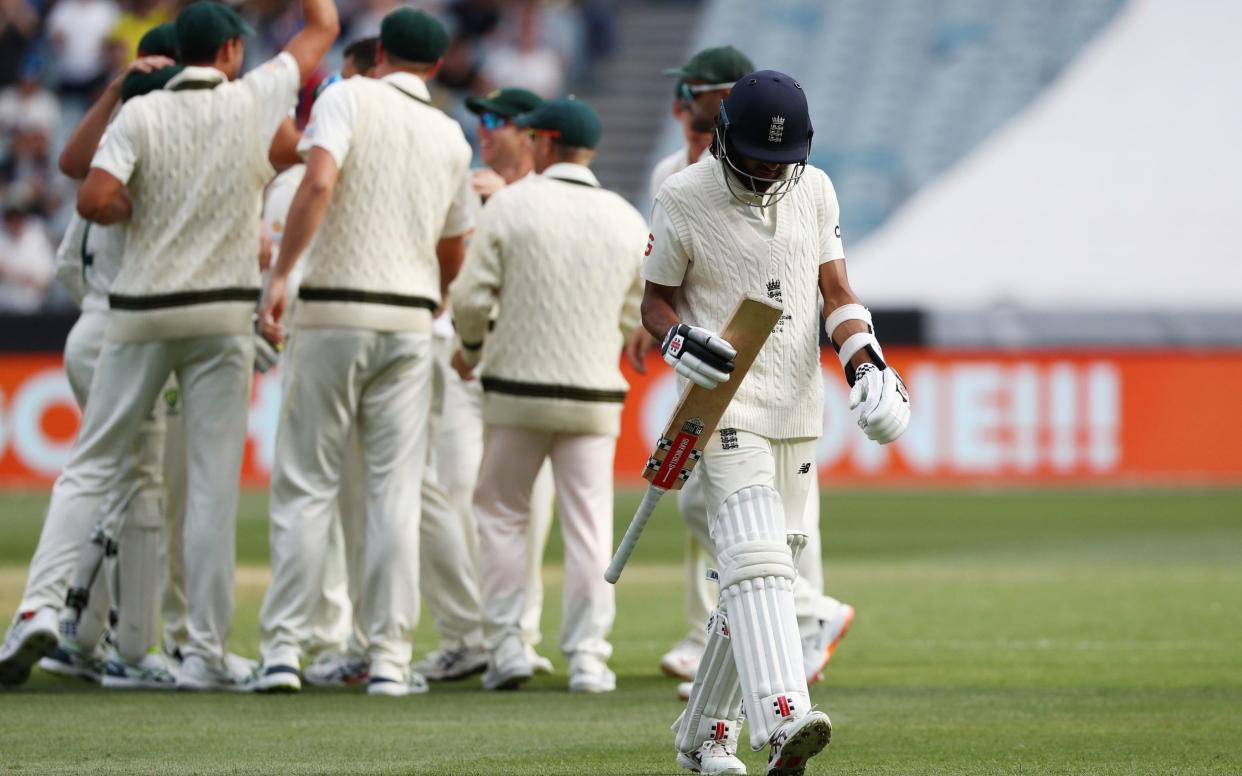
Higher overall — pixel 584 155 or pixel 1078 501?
pixel 584 155

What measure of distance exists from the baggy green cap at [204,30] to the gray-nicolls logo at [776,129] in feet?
8.94

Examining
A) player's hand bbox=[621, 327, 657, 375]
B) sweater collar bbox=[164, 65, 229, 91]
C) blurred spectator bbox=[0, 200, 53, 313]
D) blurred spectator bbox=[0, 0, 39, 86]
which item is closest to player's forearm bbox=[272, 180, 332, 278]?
sweater collar bbox=[164, 65, 229, 91]

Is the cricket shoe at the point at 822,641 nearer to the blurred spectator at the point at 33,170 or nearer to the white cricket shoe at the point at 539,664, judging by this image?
the white cricket shoe at the point at 539,664

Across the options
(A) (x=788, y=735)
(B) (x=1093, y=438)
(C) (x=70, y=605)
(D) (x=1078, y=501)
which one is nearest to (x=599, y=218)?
(C) (x=70, y=605)

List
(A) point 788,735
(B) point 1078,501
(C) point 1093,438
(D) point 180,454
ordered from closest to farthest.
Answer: (A) point 788,735 → (D) point 180,454 → (B) point 1078,501 → (C) point 1093,438

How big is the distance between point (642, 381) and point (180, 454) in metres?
9.41

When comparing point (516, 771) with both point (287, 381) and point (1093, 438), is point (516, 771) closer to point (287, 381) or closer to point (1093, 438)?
point (287, 381)

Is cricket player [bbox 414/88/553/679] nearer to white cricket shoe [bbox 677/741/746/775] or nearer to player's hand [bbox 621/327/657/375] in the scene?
player's hand [bbox 621/327/657/375]

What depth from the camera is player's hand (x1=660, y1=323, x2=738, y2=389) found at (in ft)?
16.0

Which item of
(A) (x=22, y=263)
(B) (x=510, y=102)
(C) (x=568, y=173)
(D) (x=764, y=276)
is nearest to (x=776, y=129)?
(D) (x=764, y=276)

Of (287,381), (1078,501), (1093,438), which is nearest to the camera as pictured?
(287,381)

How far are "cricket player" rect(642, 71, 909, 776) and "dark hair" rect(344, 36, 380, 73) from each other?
109 inches

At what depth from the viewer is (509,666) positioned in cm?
708

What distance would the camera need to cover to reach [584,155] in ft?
24.3
